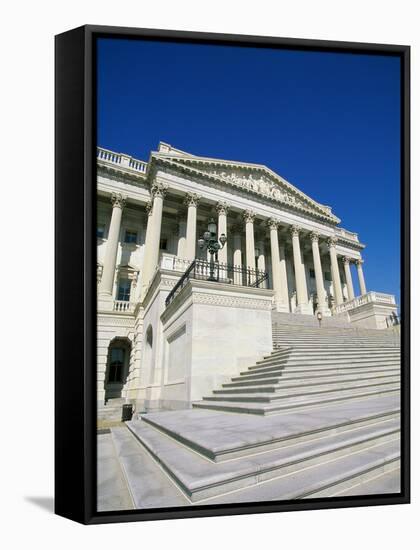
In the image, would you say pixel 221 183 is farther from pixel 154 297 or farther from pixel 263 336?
pixel 263 336

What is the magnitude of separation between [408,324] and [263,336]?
527 centimetres

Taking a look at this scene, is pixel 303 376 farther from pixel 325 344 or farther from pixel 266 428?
pixel 325 344

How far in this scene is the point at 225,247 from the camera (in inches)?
847

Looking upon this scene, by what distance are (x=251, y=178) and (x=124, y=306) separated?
573 inches

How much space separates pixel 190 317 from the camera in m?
9.14

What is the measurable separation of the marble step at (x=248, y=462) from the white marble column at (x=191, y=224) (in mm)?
15875

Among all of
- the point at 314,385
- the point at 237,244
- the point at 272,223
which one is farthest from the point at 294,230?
the point at 314,385

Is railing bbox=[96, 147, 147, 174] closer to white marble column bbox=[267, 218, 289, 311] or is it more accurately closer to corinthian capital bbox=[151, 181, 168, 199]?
corinthian capital bbox=[151, 181, 168, 199]

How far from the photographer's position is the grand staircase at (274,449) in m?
3.48

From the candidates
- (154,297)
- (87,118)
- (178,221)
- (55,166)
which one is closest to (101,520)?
(55,166)

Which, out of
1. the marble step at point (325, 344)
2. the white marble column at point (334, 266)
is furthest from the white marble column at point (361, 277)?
the marble step at point (325, 344)

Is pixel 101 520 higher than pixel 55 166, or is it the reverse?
pixel 55 166

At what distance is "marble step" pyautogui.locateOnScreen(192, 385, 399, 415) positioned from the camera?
5684 millimetres

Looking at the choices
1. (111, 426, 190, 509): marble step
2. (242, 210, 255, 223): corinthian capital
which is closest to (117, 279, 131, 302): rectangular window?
(242, 210, 255, 223): corinthian capital
